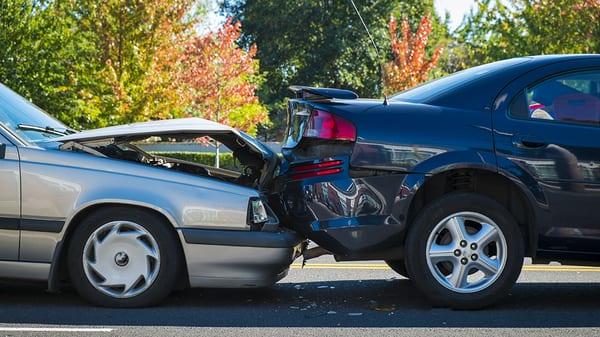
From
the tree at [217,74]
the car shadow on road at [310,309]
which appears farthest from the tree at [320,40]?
the car shadow on road at [310,309]

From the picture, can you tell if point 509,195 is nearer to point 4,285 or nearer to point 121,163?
point 121,163

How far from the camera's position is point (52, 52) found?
78.0 ft

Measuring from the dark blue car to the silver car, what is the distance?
0.44m

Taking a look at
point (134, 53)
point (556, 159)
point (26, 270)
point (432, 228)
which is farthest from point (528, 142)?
point (134, 53)

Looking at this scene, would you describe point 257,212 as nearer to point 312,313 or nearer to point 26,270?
point 312,313

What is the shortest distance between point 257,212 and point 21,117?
1898mm

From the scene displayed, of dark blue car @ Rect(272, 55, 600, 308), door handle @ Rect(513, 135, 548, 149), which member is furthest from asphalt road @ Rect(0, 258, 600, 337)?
door handle @ Rect(513, 135, 548, 149)

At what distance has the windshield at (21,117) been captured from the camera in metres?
5.76

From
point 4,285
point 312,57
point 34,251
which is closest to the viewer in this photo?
point 34,251

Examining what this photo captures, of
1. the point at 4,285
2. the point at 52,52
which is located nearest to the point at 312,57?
the point at 52,52

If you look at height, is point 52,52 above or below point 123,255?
above

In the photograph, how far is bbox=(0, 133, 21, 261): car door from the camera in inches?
209

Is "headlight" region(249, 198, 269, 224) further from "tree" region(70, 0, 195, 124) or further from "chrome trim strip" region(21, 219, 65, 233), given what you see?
"tree" region(70, 0, 195, 124)

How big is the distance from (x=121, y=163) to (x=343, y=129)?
1415mm
